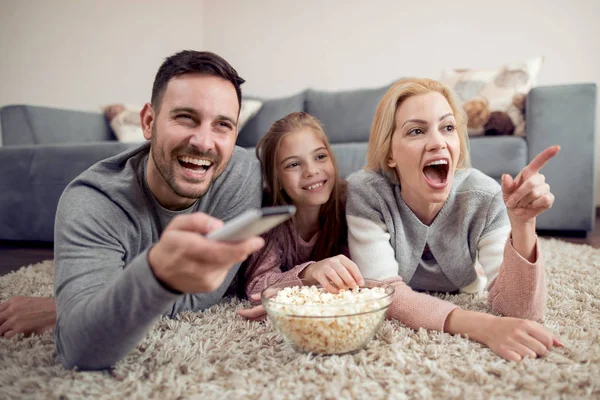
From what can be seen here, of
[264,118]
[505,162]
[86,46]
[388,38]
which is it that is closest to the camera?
[505,162]

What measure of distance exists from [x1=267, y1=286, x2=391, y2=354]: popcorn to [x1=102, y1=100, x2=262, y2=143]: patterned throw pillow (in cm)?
220

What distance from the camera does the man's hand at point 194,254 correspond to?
1.86 ft

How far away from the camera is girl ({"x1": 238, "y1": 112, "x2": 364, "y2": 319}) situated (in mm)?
1299

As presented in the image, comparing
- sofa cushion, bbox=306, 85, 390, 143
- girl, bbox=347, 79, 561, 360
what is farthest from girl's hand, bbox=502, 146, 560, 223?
sofa cushion, bbox=306, 85, 390, 143

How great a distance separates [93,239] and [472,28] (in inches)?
124

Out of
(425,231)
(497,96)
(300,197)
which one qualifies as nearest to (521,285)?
(425,231)

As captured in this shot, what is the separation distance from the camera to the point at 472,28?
10.5 ft

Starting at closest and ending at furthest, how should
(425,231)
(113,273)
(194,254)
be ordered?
(194,254) → (113,273) → (425,231)

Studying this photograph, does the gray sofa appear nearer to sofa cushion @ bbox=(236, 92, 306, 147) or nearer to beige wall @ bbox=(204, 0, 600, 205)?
sofa cushion @ bbox=(236, 92, 306, 147)

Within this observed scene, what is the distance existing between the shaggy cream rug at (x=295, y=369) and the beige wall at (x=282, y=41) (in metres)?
2.65

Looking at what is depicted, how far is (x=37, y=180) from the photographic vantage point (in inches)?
85.6

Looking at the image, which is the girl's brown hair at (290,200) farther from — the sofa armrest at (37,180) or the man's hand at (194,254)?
the sofa armrest at (37,180)

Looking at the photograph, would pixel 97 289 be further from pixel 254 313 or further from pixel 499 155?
pixel 499 155

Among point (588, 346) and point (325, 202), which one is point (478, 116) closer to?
point (325, 202)
